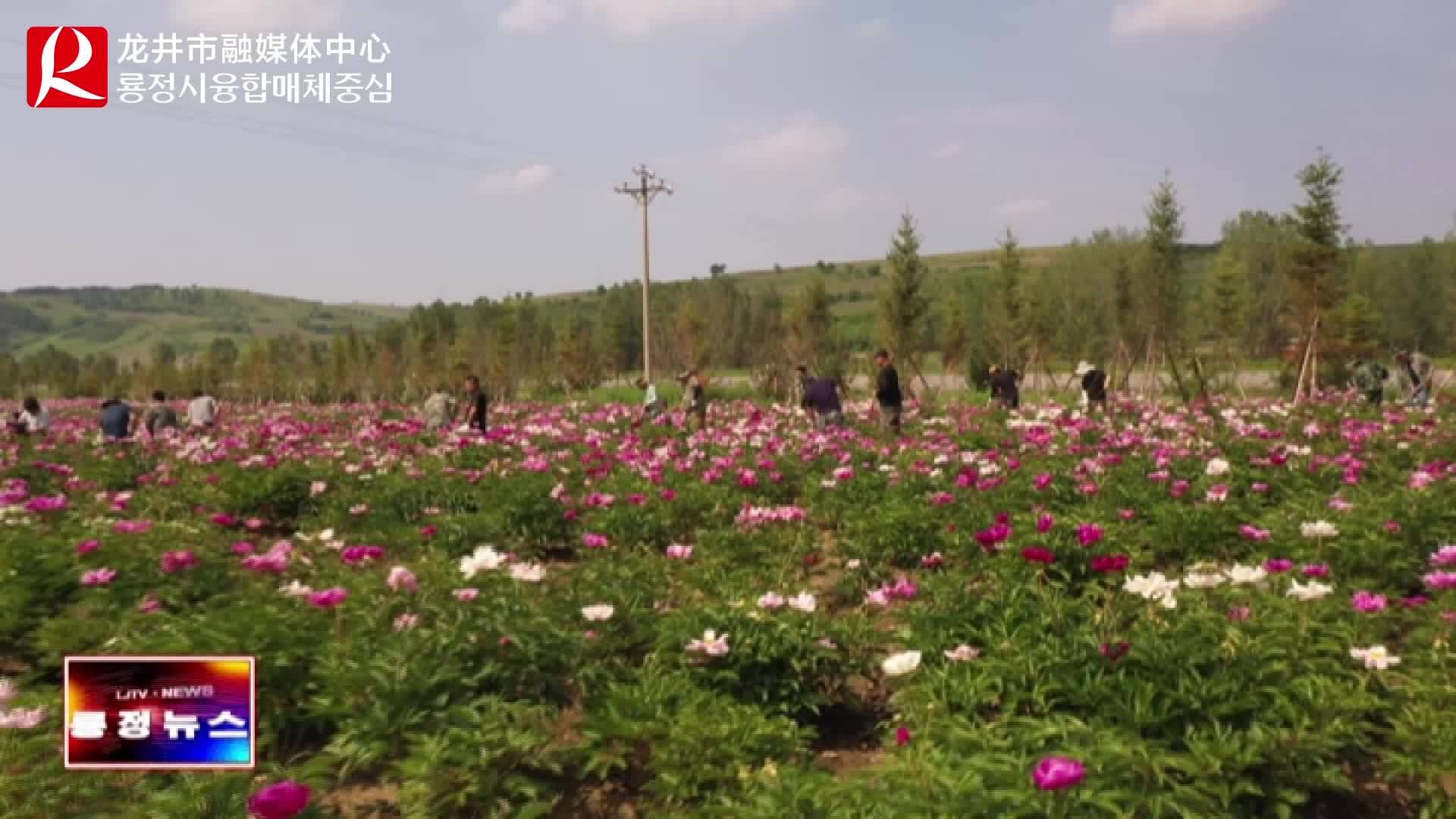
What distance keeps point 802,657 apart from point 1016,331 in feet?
103

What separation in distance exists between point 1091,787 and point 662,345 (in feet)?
163

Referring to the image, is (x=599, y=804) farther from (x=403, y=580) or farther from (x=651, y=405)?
(x=651, y=405)

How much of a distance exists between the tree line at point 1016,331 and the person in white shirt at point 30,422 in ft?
50.5

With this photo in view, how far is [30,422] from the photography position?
14.4 m

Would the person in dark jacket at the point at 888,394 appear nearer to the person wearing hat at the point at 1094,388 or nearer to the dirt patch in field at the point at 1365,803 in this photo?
the person wearing hat at the point at 1094,388

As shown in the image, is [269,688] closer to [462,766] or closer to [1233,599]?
[462,766]

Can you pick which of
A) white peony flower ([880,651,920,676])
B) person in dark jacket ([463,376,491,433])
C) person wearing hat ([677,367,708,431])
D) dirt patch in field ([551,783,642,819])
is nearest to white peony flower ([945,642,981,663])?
white peony flower ([880,651,920,676])

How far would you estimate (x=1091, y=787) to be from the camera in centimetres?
266

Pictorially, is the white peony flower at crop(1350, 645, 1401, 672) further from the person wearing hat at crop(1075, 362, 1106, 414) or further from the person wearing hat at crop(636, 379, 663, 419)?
the person wearing hat at crop(1075, 362, 1106, 414)

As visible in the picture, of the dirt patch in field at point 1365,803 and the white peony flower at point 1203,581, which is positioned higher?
the white peony flower at point 1203,581

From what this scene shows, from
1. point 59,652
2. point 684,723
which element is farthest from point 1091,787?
point 59,652

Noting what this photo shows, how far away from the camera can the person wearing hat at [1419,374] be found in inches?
589

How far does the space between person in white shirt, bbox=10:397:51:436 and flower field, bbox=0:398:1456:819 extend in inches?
350

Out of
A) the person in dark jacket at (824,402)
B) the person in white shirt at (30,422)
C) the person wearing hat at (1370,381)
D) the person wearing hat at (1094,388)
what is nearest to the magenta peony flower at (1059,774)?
the person in dark jacket at (824,402)
